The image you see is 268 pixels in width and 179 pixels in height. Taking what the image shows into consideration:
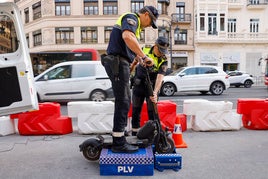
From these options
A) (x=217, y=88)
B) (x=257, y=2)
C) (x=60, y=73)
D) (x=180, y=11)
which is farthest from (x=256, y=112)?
(x=257, y=2)

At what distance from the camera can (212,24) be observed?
110ft

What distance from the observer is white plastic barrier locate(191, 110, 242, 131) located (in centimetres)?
542

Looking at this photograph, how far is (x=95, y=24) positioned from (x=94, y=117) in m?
29.9

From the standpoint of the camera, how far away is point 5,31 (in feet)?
11.7

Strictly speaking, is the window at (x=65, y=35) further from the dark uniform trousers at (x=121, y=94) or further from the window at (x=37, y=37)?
the dark uniform trousers at (x=121, y=94)

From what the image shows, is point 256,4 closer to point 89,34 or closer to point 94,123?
point 89,34

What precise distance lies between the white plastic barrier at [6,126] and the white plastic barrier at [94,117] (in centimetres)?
137

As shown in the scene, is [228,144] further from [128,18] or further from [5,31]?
[5,31]

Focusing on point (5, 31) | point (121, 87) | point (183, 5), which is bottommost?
point (121, 87)

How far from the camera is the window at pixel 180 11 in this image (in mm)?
34906

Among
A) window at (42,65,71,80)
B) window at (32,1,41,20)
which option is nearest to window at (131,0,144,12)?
window at (32,1,41,20)

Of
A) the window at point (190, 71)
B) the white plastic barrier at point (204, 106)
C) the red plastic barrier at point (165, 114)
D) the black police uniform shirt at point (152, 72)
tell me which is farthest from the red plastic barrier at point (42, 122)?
the window at point (190, 71)

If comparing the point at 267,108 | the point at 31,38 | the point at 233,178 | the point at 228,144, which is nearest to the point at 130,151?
the point at 233,178

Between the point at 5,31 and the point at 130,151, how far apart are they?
2333 millimetres
